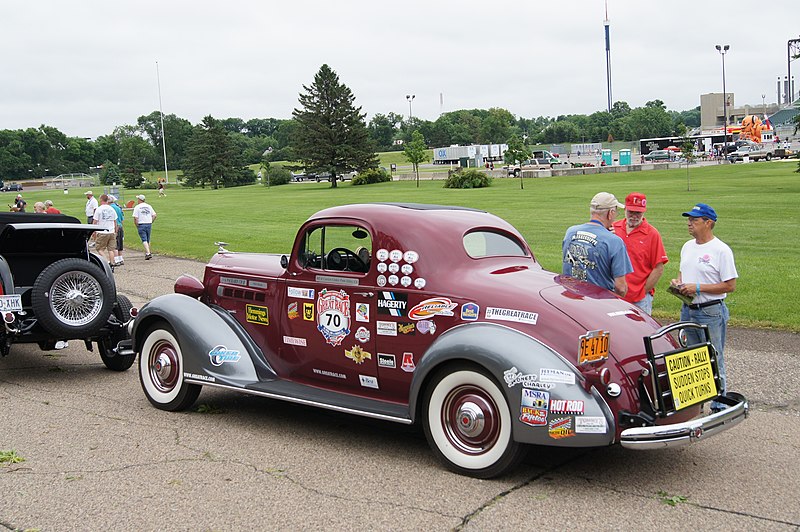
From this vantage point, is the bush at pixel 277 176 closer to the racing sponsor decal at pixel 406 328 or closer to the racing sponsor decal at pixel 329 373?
the racing sponsor decal at pixel 329 373

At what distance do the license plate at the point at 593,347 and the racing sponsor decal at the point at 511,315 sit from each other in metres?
0.40

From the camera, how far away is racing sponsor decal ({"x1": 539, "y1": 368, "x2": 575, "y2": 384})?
16.8 feet

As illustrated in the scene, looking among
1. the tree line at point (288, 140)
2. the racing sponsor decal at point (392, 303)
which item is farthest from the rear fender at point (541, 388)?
the tree line at point (288, 140)

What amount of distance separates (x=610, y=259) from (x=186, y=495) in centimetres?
374

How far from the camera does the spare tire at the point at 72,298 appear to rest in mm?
8242

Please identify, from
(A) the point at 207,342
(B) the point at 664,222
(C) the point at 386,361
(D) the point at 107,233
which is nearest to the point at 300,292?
(A) the point at 207,342

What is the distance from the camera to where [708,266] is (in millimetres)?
6469

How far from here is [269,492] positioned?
5.25 m

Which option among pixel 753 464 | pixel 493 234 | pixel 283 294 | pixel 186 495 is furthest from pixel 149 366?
pixel 753 464

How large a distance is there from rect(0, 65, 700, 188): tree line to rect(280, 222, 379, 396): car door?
62733mm

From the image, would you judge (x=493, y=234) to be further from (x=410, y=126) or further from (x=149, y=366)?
(x=410, y=126)

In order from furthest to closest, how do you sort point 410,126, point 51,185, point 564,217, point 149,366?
1. point 410,126
2. point 51,185
3. point 564,217
4. point 149,366

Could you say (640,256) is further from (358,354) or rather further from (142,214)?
(142,214)

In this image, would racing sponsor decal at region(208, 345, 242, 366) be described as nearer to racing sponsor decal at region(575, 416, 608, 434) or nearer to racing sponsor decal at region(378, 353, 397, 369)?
racing sponsor decal at region(378, 353, 397, 369)
